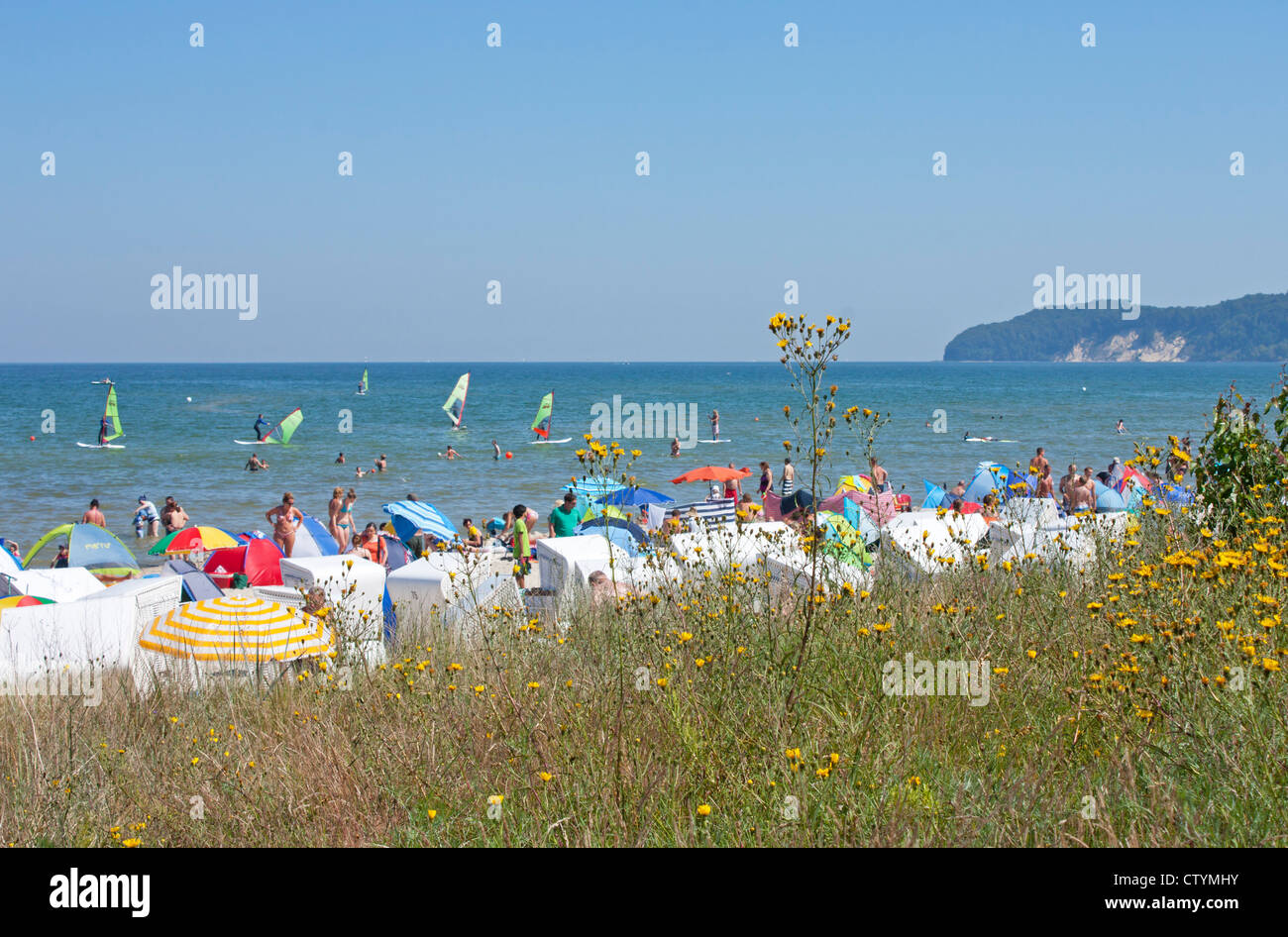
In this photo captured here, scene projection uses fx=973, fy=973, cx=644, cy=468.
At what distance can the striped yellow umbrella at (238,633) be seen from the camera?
555cm

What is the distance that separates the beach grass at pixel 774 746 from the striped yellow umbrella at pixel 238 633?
1.25 meters

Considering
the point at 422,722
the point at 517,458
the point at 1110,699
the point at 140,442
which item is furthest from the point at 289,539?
the point at 140,442

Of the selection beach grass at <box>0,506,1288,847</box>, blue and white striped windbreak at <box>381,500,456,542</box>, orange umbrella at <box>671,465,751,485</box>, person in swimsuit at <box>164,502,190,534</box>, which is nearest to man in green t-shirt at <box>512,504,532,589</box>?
blue and white striped windbreak at <box>381,500,456,542</box>

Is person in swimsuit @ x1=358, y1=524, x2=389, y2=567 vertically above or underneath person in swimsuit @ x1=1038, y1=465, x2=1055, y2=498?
underneath

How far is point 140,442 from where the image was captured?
47.4 m

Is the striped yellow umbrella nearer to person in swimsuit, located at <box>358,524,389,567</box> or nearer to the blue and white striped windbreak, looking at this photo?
person in swimsuit, located at <box>358,524,389,567</box>

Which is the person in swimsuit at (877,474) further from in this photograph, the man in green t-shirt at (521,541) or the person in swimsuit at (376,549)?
the person in swimsuit at (376,549)

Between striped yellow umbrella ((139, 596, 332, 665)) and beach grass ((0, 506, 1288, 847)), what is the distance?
1248mm

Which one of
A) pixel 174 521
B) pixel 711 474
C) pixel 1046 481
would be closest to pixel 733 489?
pixel 711 474

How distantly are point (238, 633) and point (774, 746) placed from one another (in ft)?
12.5

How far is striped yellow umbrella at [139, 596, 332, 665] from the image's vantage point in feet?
18.2

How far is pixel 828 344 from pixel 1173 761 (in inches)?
64.9
